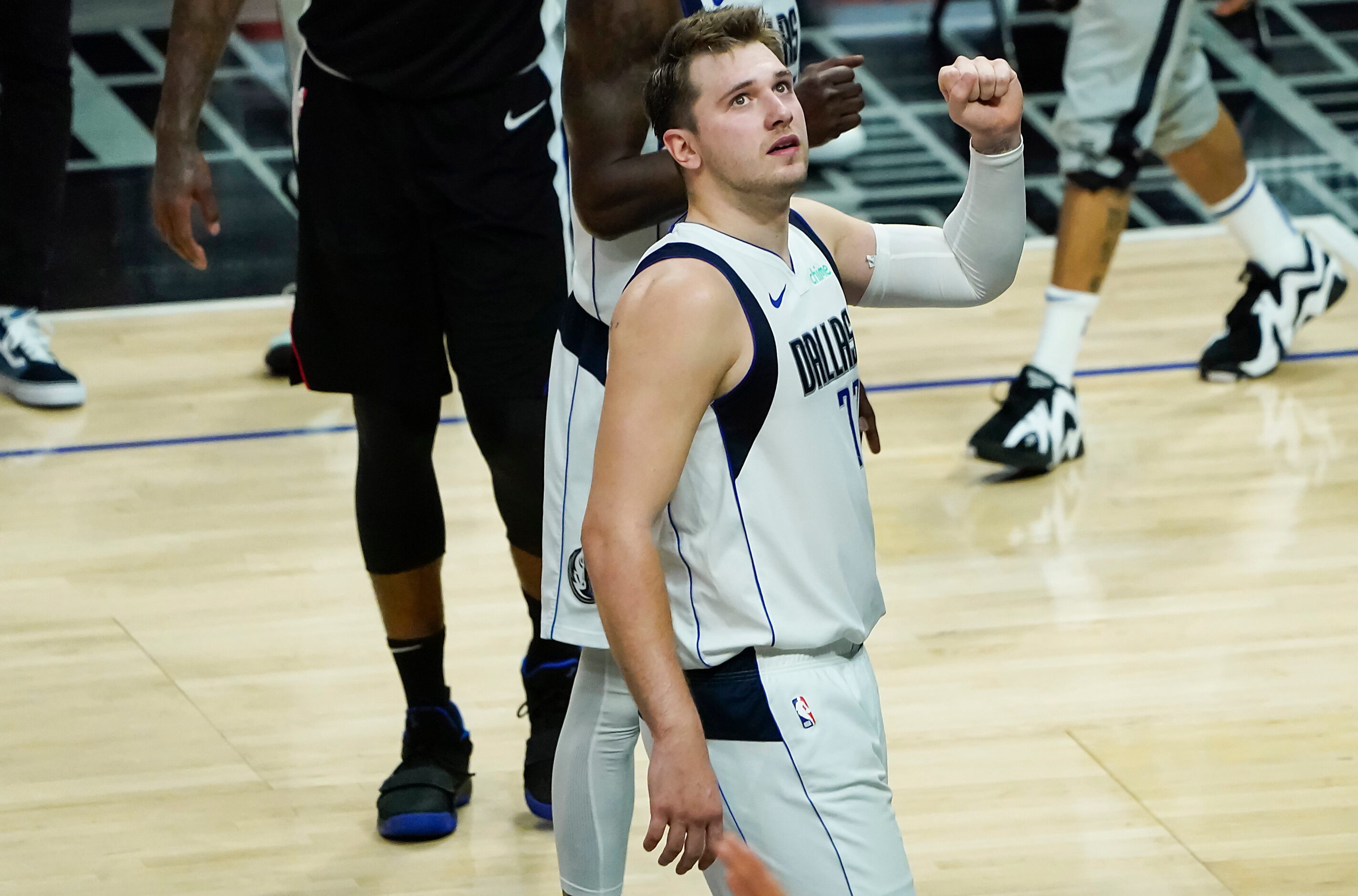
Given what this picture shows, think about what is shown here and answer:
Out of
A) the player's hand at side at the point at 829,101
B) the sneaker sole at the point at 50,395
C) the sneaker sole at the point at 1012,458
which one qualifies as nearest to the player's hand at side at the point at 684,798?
the player's hand at side at the point at 829,101

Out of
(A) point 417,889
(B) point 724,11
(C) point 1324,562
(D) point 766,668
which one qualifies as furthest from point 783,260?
(C) point 1324,562

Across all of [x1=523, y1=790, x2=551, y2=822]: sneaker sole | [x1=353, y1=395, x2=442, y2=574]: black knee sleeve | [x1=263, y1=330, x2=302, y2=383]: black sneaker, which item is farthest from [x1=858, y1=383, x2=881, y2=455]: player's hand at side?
[x1=263, y1=330, x2=302, y2=383]: black sneaker

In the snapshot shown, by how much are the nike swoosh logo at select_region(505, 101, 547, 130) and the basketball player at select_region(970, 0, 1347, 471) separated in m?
1.72

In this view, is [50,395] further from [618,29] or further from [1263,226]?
[1263,226]

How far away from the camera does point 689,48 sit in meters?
1.80

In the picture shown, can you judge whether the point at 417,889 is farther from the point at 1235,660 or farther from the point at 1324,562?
the point at 1324,562

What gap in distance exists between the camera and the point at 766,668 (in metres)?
1.81

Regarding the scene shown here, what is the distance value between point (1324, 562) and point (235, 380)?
109 inches

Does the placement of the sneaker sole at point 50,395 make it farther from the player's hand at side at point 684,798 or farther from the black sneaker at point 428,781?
Answer: the player's hand at side at point 684,798

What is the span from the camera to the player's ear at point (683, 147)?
5.85ft

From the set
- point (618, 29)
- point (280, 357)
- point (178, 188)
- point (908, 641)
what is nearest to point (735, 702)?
point (618, 29)

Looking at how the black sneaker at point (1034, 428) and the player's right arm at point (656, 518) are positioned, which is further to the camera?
the black sneaker at point (1034, 428)

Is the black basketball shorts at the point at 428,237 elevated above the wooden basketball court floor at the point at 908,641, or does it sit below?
above

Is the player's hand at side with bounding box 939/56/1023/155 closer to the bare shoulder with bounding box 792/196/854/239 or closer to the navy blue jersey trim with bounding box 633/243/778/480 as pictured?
the bare shoulder with bounding box 792/196/854/239
